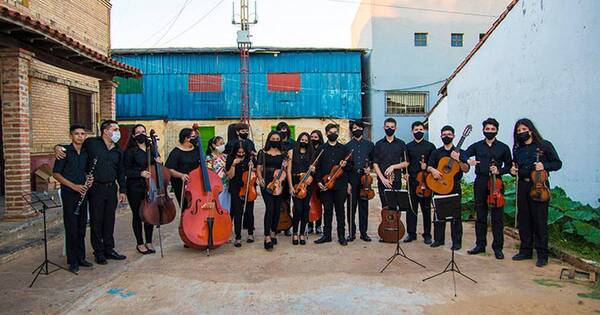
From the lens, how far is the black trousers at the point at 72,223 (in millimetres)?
5043

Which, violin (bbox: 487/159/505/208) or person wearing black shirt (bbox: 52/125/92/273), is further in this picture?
violin (bbox: 487/159/505/208)

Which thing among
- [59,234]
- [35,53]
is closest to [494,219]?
[59,234]

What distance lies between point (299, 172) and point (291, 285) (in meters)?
2.03

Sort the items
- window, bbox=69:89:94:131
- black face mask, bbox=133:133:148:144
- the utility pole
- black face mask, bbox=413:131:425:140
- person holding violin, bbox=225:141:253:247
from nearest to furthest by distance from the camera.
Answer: black face mask, bbox=133:133:148:144 < person holding violin, bbox=225:141:253:247 < black face mask, bbox=413:131:425:140 < window, bbox=69:89:94:131 < the utility pole

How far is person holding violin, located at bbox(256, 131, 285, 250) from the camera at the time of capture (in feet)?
20.2

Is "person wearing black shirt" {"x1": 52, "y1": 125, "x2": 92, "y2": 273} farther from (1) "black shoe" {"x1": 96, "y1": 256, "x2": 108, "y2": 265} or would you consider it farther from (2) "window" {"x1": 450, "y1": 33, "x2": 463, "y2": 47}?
(2) "window" {"x1": 450, "y1": 33, "x2": 463, "y2": 47}

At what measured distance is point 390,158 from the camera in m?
6.45

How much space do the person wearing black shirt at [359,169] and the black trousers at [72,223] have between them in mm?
3675

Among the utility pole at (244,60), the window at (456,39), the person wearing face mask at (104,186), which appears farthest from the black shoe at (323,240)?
the window at (456,39)

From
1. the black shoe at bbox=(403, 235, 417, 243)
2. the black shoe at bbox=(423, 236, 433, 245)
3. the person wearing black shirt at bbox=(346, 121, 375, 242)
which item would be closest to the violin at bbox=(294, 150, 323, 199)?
the person wearing black shirt at bbox=(346, 121, 375, 242)

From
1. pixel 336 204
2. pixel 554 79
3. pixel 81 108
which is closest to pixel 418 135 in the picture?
pixel 336 204

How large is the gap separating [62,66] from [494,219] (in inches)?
313

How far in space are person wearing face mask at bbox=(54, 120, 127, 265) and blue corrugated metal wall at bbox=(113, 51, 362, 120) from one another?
57.7 feet

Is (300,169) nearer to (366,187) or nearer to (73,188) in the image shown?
(366,187)
